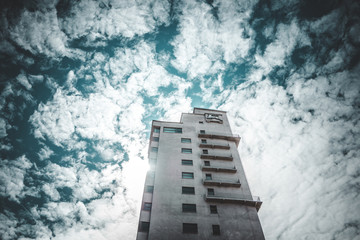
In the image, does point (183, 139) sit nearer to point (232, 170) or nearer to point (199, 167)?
point (199, 167)

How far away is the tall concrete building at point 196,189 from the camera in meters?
21.9

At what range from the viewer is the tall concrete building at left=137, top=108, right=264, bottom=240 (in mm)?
21864

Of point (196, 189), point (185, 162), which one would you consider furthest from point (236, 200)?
point (185, 162)

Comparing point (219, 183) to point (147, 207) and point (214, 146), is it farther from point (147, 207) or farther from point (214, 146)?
point (147, 207)

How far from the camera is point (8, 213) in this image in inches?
3135

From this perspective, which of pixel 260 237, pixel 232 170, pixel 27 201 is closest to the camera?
pixel 260 237

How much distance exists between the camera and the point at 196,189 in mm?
26375

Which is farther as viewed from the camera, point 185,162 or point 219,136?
point 219,136


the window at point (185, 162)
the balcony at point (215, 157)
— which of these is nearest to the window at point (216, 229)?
the window at point (185, 162)

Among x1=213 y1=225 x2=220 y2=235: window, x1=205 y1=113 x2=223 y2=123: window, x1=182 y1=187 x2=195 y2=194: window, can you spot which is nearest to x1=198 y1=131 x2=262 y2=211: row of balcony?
x1=182 y1=187 x2=195 y2=194: window

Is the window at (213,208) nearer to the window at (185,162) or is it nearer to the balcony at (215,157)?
the window at (185,162)

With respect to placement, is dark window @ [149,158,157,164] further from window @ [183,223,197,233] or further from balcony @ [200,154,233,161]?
window @ [183,223,197,233]

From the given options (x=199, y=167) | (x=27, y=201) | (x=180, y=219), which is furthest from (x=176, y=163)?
(x=27, y=201)

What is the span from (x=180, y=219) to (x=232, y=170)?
40.5ft
